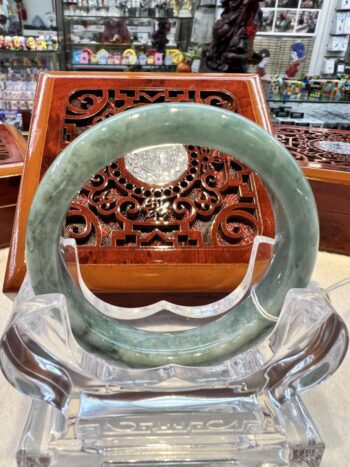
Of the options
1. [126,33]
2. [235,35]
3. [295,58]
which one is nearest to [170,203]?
[235,35]

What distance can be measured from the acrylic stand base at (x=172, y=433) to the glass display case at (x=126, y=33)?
5.84ft

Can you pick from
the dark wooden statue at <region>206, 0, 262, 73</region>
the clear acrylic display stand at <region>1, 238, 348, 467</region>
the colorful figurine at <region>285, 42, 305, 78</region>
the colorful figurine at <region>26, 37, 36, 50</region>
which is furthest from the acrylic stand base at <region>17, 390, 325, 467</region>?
the colorful figurine at <region>285, 42, 305, 78</region>

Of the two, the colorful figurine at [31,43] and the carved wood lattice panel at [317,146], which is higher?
the colorful figurine at [31,43]

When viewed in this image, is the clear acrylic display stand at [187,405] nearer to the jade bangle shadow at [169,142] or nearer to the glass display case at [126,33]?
the jade bangle shadow at [169,142]

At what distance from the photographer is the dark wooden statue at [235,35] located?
1.62 meters

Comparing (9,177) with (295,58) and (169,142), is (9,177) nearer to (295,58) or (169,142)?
(169,142)

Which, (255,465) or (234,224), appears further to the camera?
(234,224)

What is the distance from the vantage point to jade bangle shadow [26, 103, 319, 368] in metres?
0.43

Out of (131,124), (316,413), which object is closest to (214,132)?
(131,124)

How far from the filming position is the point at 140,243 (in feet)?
2.45

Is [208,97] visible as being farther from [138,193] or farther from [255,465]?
[255,465]

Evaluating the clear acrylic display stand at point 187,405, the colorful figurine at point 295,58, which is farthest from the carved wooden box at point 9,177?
the colorful figurine at point 295,58

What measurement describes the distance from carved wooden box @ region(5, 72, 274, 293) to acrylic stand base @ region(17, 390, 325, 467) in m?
0.21

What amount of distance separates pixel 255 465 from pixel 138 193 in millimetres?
511
